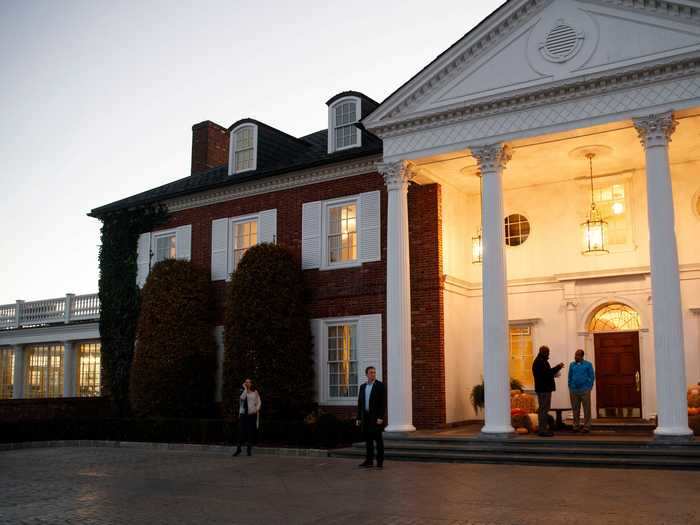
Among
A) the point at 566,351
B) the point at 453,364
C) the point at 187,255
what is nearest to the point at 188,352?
the point at 187,255

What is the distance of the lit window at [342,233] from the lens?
72.3 feet

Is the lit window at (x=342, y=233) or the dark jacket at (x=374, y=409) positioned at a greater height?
the lit window at (x=342, y=233)

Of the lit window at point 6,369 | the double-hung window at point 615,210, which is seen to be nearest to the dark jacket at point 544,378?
the double-hung window at point 615,210

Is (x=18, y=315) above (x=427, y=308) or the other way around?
above

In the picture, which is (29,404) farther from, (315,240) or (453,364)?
(453,364)

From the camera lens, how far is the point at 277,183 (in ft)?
77.3

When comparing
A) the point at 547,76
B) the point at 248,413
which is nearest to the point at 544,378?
the point at 547,76

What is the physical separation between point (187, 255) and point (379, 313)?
772 centimetres

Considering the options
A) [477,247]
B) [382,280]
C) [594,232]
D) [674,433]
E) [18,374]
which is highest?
[477,247]

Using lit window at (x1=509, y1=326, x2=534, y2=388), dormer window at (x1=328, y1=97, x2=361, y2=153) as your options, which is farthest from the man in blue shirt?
dormer window at (x1=328, y1=97, x2=361, y2=153)

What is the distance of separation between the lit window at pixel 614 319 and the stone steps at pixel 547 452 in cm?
512

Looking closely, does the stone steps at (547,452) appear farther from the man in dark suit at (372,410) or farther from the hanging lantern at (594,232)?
the hanging lantern at (594,232)

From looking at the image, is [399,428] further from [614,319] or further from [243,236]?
[243,236]

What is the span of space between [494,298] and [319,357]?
676 cm
